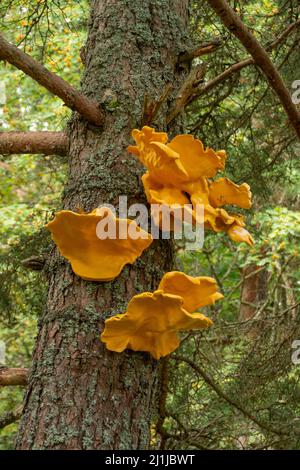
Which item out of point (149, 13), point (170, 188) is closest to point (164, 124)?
point (170, 188)

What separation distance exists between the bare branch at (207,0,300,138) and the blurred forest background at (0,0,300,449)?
133 millimetres

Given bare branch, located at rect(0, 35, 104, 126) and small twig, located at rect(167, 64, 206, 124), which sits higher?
small twig, located at rect(167, 64, 206, 124)

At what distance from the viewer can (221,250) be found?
9.17 meters

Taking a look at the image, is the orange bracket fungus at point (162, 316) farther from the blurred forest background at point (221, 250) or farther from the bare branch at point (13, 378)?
the blurred forest background at point (221, 250)

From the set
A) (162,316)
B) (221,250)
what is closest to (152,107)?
(162,316)

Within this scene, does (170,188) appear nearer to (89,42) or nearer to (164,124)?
(164,124)

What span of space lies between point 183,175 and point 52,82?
0.60m

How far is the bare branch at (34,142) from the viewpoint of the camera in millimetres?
2414

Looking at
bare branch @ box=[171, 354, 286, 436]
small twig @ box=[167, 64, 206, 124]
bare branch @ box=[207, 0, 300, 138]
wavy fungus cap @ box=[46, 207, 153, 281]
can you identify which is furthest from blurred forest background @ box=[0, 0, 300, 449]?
wavy fungus cap @ box=[46, 207, 153, 281]

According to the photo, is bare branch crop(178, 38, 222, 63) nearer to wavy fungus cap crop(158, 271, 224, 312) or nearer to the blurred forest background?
the blurred forest background

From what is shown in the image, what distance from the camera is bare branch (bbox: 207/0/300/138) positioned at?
251cm

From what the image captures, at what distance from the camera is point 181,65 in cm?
254

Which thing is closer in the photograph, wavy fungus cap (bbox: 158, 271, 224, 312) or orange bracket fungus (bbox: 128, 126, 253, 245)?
wavy fungus cap (bbox: 158, 271, 224, 312)

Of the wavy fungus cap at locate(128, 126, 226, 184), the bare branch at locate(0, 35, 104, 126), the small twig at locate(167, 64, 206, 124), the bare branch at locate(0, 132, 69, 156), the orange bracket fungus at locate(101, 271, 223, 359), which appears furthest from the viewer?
the bare branch at locate(0, 132, 69, 156)
